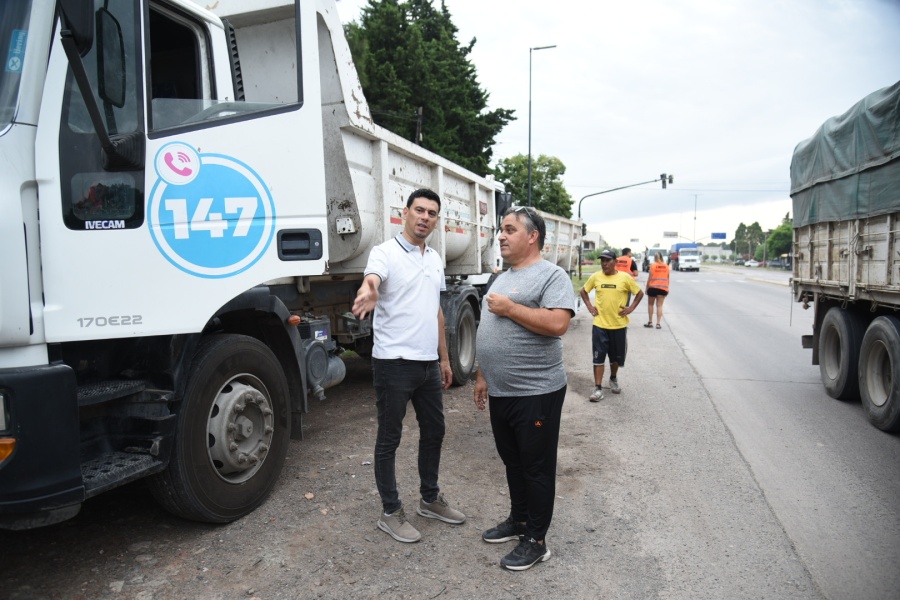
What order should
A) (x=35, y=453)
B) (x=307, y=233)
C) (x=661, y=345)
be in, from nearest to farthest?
(x=35, y=453) < (x=307, y=233) < (x=661, y=345)

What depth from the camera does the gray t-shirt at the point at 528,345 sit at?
3.19 meters

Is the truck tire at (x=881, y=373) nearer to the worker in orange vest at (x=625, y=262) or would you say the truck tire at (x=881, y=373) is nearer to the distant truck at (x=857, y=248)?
the distant truck at (x=857, y=248)

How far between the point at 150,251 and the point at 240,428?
116cm

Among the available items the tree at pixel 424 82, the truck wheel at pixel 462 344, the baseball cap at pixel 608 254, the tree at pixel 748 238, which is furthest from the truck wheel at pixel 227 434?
the tree at pixel 748 238

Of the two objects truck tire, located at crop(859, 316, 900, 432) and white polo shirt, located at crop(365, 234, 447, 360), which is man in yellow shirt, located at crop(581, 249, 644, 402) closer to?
truck tire, located at crop(859, 316, 900, 432)

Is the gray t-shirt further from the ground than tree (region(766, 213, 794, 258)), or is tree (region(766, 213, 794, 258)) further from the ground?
tree (region(766, 213, 794, 258))

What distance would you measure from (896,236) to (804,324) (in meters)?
9.13

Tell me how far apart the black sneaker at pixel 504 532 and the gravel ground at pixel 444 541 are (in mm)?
42

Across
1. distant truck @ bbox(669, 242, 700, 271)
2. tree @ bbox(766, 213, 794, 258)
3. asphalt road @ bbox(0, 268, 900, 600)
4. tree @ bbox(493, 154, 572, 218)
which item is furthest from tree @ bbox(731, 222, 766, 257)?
asphalt road @ bbox(0, 268, 900, 600)

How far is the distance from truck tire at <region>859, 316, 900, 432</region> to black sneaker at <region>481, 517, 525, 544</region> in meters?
3.89

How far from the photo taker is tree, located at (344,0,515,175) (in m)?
19.6

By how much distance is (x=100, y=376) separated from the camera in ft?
10.1

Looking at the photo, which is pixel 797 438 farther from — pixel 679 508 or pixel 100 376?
pixel 100 376

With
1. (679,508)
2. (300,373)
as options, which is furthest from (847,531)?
(300,373)
